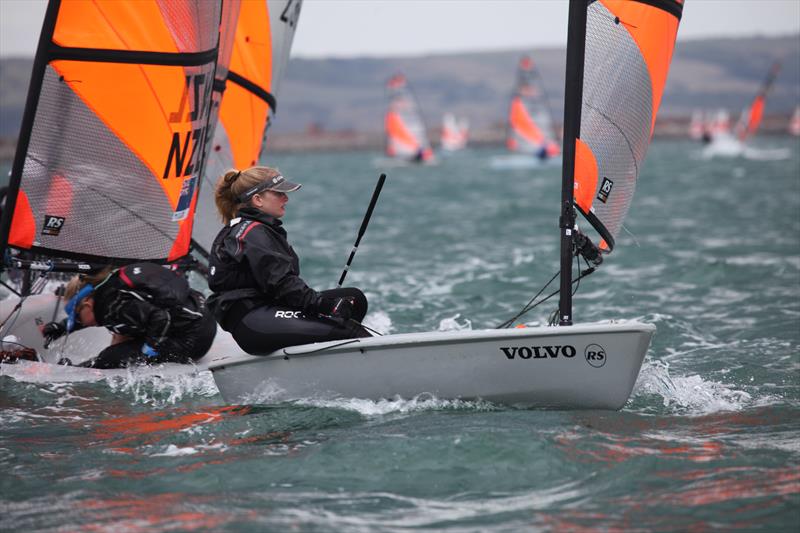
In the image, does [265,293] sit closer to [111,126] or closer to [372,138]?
[111,126]

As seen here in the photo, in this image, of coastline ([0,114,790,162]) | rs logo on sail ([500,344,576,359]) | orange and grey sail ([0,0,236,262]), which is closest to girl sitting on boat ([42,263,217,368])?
orange and grey sail ([0,0,236,262])

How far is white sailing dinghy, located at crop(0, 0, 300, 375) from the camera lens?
17.6 feet

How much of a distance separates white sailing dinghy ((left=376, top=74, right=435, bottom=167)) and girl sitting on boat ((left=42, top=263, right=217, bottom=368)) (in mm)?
32526

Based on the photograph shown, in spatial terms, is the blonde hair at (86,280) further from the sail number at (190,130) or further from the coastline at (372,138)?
the coastline at (372,138)

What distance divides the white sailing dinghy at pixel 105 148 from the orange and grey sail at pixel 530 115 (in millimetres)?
28091

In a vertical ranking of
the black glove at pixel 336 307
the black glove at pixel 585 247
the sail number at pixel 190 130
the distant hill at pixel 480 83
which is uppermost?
the distant hill at pixel 480 83

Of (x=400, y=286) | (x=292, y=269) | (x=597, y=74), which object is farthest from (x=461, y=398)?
(x=400, y=286)

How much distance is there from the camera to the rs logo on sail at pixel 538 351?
14.0 feet

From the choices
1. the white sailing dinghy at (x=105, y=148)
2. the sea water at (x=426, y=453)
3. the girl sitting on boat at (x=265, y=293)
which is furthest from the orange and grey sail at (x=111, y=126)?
the girl sitting on boat at (x=265, y=293)

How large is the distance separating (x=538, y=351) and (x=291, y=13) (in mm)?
4324

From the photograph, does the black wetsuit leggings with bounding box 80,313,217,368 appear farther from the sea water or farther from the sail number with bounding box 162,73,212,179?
the sail number with bounding box 162,73,212,179

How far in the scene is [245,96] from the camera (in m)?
7.36

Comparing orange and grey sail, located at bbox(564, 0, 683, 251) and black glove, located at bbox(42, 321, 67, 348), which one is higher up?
orange and grey sail, located at bbox(564, 0, 683, 251)

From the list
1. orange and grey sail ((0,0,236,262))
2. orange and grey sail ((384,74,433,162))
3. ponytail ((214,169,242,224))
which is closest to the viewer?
ponytail ((214,169,242,224))
